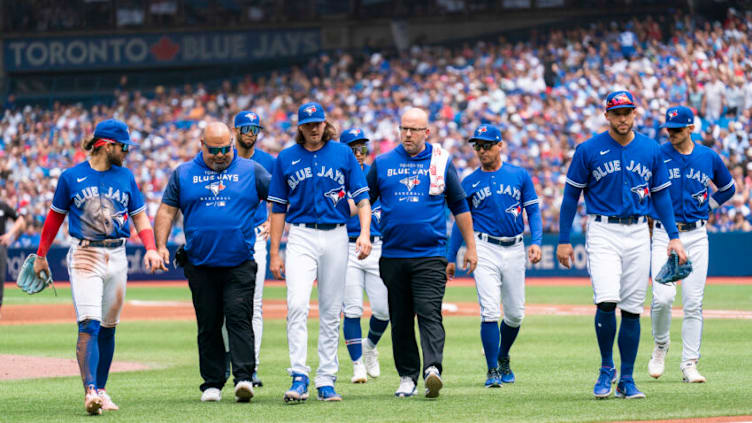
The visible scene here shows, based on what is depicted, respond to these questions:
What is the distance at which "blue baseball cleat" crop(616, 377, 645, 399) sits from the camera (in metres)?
8.88

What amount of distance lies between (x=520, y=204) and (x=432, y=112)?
24.1 m

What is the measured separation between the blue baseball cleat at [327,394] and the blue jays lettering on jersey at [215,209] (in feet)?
3.99

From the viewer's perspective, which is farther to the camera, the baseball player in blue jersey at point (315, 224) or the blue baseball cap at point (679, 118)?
the blue baseball cap at point (679, 118)

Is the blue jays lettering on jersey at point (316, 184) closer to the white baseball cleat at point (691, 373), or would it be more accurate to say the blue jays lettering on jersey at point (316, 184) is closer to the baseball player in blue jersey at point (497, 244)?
the baseball player in blue jersey at point (497, 244)

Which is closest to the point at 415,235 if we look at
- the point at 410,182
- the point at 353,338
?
the point at 410,182

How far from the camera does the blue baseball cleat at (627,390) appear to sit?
8875mm

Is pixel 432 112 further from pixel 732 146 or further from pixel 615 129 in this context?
pixel 615 129

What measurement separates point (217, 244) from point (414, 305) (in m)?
1.68

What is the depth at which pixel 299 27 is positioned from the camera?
43781 mm

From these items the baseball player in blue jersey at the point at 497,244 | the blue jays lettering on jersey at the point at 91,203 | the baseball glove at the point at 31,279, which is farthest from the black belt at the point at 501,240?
the baseball glove at the point at 31,279

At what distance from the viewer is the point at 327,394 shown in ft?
29.7

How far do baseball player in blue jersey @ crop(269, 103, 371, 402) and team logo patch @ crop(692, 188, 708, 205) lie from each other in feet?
10.8

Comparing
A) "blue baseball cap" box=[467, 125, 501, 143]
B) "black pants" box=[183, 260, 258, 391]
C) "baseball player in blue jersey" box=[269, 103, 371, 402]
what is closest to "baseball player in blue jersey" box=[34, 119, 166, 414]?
"black pants" box=[183, 260, 258, 391]

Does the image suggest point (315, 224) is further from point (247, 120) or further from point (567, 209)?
point (567, 209)
